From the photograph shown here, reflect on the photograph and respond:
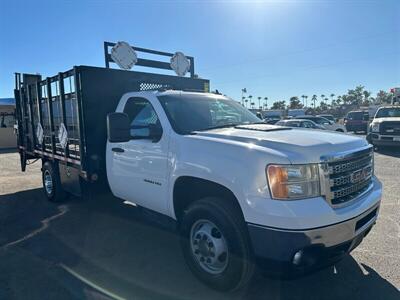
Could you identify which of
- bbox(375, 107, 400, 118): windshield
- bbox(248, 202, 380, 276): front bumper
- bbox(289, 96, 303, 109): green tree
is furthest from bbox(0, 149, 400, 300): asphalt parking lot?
bbox(289, 96, 303, 109): green tree

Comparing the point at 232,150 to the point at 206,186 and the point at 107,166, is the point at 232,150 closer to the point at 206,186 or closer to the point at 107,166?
the point at 206,186

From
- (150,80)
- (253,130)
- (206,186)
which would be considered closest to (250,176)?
(206,186)

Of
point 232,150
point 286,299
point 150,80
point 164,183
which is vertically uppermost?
point 150,80

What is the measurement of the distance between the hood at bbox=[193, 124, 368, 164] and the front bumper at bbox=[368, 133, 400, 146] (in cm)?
1125

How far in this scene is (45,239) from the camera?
16.3 ft

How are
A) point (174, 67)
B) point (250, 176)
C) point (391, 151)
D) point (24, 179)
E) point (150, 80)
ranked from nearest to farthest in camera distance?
point (250, 176) < point (150, 80) < point (174, 67) < point (24, 179) < point (391, 151)

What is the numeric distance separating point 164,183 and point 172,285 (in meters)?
1.08

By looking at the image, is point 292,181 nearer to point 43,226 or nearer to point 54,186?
point 43,226

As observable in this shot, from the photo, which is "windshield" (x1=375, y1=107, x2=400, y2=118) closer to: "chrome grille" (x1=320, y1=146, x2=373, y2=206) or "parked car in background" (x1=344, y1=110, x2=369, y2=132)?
"parked car in background" (x1=344, y1=110, x2=369, y2=132)

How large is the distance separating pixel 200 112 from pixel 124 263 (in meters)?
2.05

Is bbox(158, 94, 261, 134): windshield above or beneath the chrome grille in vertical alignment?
above

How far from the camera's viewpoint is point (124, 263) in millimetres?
4074

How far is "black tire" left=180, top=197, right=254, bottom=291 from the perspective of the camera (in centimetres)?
297

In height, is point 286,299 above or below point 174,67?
below
